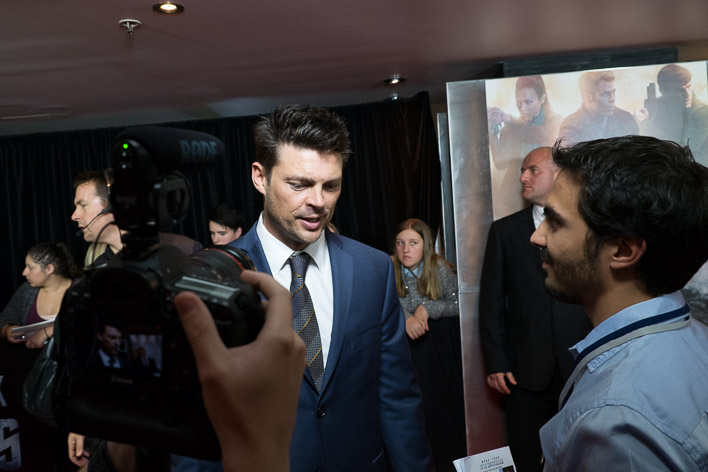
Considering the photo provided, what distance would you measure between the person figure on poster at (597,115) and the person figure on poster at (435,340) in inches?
50.6

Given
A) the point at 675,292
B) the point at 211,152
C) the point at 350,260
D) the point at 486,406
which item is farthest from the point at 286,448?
the point at 486,406

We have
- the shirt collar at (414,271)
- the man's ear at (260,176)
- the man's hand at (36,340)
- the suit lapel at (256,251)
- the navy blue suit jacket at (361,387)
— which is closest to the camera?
the navy blue suit jacket at (361,387)

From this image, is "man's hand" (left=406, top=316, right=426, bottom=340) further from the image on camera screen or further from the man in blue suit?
the image on camera screen

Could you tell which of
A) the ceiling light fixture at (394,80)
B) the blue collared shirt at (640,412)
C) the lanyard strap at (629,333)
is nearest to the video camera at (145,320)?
the blue collared shirt at (640,412)

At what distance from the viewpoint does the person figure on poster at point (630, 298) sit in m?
0.94

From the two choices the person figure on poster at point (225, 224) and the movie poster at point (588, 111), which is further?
the person figure on poster at point (225, 224)

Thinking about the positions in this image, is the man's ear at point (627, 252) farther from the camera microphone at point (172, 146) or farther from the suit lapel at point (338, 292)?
the camera microphone at point (172, 146)

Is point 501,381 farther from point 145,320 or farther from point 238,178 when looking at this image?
point 238,178

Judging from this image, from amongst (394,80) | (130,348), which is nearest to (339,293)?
(130,348)

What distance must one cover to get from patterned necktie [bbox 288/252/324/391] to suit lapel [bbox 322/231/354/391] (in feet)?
0.09

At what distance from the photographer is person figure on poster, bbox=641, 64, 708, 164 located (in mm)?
3561

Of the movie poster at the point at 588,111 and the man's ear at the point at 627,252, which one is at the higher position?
the movie poster at the point at 588,111

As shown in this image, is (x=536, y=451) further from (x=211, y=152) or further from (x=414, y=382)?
(x=211, y=152)

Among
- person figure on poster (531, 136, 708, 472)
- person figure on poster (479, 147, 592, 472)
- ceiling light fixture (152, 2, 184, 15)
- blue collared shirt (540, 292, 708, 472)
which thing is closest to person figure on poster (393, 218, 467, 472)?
person figure on poster (479, 147, 592, 472)
